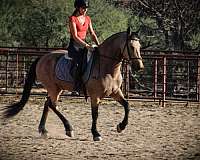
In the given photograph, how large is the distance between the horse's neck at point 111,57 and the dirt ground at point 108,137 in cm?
94

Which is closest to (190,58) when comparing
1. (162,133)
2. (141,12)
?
(162,133)

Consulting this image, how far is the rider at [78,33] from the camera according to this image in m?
6.98

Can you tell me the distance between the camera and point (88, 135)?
7145 mm

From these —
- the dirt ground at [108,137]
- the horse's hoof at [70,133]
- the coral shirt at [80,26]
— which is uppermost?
the coral shirt at [80,26]

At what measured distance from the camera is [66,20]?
1997 cm

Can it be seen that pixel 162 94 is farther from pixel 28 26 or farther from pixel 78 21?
pixel 28 26

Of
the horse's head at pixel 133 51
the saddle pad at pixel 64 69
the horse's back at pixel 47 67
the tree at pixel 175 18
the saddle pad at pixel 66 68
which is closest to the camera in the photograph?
the horse's head at pixel 133 51

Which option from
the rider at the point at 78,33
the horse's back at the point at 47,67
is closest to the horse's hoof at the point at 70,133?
the rider at the point at 78,33

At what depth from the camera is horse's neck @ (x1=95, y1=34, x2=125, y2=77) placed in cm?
680

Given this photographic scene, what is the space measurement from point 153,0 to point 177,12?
1341 mm

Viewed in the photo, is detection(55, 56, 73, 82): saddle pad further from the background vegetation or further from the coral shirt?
the background vegetation

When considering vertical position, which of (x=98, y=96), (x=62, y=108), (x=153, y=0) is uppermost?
(x=153, y=0)

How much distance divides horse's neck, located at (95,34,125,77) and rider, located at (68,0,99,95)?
240 mm

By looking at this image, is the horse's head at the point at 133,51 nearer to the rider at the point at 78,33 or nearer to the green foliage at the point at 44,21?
the rider at the point at 78,33
